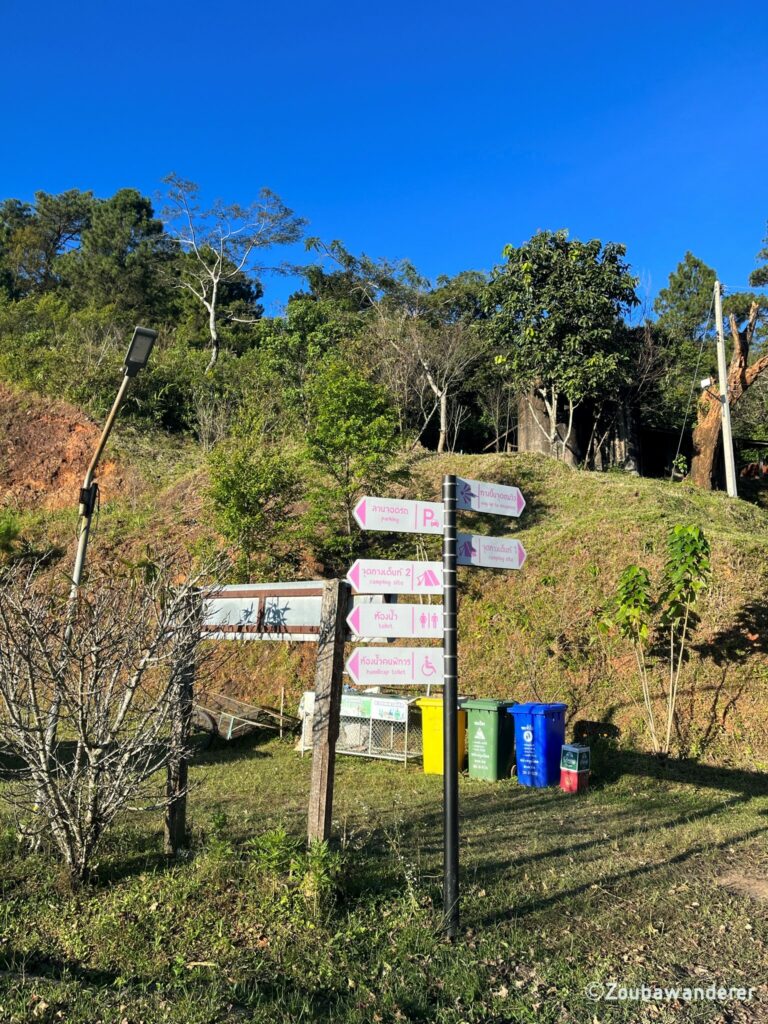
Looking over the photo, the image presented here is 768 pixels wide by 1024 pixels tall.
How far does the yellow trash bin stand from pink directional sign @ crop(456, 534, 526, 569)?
4632 mm

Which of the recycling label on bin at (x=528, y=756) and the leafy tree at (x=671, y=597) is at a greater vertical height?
the leafy tree at (x=671, y=597)

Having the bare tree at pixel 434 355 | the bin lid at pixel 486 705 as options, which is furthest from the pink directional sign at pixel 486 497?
the bare tree at pixel 434 355

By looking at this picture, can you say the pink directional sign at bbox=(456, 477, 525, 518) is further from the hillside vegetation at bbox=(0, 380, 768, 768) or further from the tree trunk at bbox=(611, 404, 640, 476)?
the tree trunk at bbox=(611, 404, 640, 476)

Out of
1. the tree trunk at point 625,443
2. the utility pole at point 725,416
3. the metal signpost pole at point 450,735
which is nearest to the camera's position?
the metal signpost pole at point 450,735

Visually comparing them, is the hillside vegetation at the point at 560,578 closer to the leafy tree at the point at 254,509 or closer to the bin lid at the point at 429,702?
the leafy tree at the point at 254,509

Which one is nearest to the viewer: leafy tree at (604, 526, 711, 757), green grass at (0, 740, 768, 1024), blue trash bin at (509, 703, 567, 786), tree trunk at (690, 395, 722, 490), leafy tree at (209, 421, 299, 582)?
green grass at (0, 740, 768, 1024)

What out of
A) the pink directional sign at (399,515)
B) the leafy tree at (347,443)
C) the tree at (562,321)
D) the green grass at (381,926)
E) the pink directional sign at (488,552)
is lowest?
the green grass at (381,926)

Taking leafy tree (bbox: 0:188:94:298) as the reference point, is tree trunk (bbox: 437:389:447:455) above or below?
below

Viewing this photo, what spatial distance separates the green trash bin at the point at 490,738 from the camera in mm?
8820

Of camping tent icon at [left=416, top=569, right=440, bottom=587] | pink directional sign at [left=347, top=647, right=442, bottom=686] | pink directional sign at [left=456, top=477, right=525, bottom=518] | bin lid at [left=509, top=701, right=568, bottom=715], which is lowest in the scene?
bin lid at [left=509, top=701, right=568, bottom=715]

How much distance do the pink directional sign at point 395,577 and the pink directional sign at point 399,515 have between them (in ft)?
0.70

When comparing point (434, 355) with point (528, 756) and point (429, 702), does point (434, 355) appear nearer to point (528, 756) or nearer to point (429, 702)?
point (429, 702)

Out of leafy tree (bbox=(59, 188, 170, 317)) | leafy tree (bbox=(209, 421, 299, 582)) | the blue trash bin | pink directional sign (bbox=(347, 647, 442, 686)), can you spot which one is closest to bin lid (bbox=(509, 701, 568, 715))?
the blue trash bin

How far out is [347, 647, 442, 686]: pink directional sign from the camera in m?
4.40
